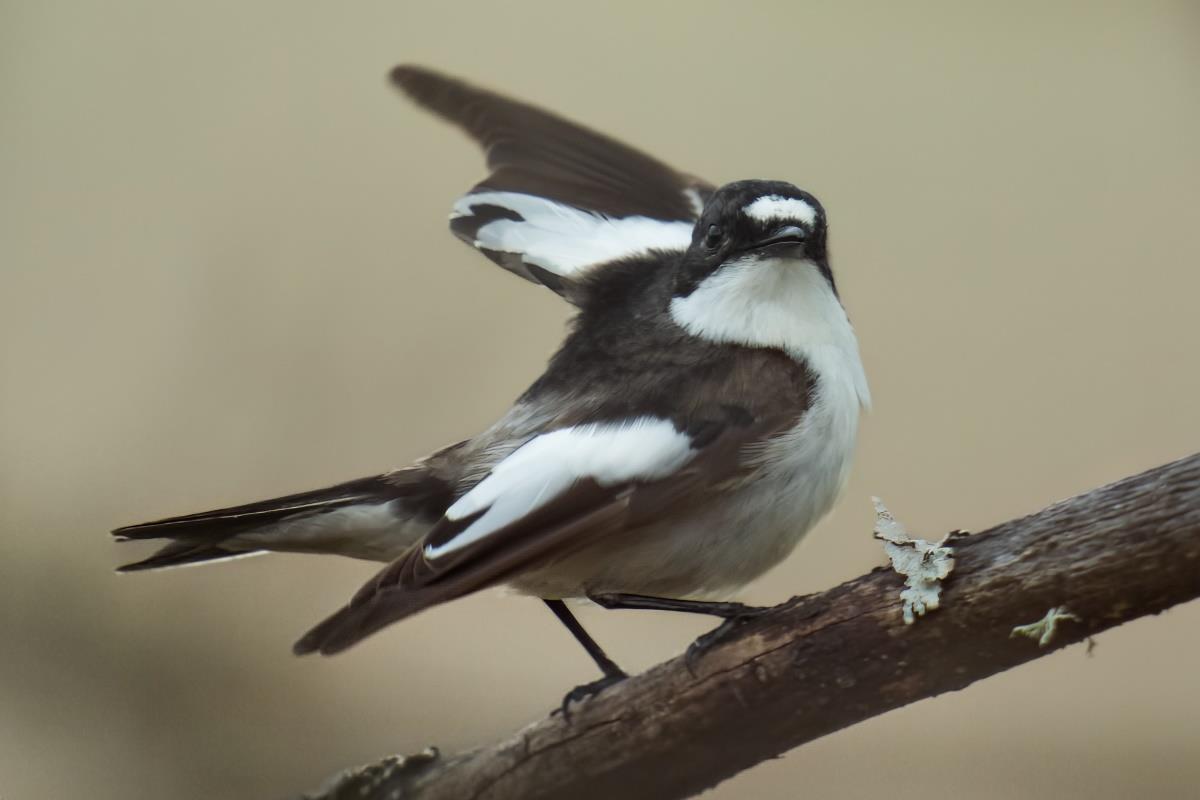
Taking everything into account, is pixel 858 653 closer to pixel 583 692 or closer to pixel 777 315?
pixel 583 692

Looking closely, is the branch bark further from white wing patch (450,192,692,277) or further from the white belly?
white wing patch (450,192,692,277)

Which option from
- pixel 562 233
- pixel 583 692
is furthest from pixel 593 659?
pixel 562 233

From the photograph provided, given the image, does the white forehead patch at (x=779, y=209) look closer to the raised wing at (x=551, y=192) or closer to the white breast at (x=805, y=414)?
the white breast at (x=805, y=414)

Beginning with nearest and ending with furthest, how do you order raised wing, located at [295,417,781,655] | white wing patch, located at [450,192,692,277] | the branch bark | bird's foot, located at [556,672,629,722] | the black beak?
the branch bark
raised wing, located at [295,417,781,655]
bird's foot, located at [556,672,629,722]
the black beak
white wing patch, located at [450,192,692,277]

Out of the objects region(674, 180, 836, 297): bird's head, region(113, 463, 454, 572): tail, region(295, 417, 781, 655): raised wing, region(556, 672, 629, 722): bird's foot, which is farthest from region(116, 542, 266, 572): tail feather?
region(674, 180, 836, 297): bird's head

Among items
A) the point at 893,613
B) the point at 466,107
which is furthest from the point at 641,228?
the point at 893,613

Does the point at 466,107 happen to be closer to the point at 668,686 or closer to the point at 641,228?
the point at 641,228
